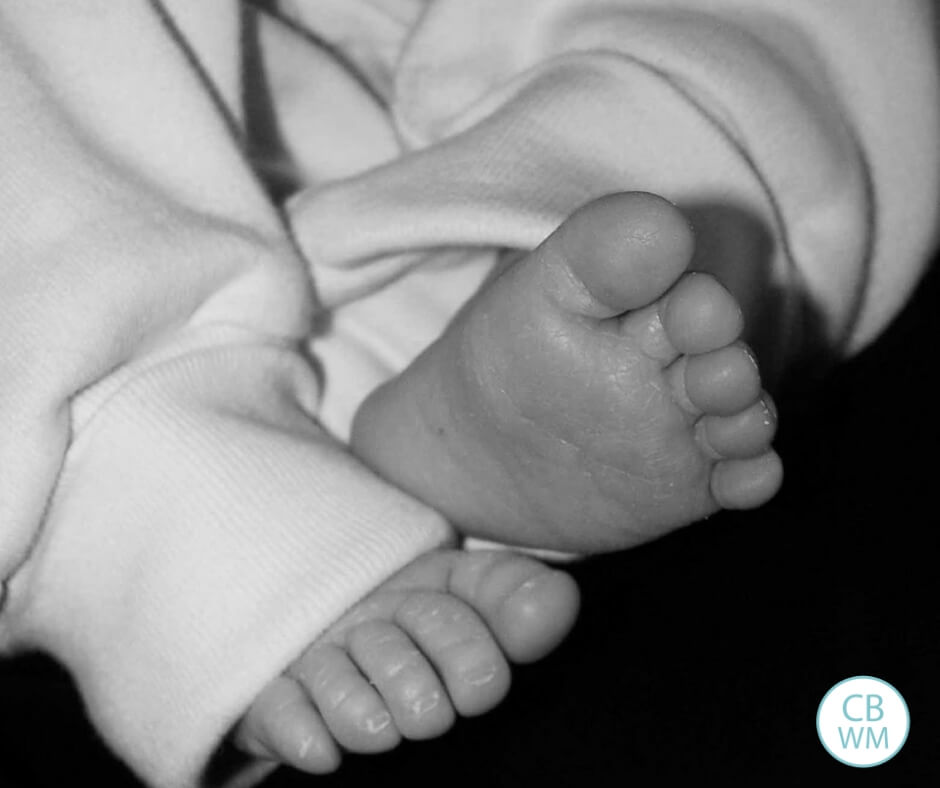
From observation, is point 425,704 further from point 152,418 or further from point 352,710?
point 152,418

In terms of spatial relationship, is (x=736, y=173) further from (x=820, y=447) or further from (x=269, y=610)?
(x=269, y=610)

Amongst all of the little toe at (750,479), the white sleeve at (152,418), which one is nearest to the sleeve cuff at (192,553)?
the white sleeve at (152,418)

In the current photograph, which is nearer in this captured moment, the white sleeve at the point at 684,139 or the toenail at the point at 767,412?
the toenail at the point at 767,412

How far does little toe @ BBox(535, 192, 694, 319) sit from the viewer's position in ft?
1.58

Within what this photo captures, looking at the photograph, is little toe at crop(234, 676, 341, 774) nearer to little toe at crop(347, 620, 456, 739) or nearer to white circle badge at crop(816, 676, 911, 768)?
little toe at crop(347, 620, 456, 739)

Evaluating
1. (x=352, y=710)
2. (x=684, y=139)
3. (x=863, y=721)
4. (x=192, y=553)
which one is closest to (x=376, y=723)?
(x=352, y=710)

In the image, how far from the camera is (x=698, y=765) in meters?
0.54

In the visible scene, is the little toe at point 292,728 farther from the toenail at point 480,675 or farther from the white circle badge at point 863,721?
the white circle badge at point 863,721

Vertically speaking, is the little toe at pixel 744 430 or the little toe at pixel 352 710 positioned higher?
the little toe at pixel 744 430

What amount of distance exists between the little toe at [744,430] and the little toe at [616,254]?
0.06 m

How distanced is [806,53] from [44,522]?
0.53 meters

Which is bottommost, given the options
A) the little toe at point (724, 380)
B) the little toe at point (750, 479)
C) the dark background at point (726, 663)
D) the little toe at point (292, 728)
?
the dark background at point (726, 663)

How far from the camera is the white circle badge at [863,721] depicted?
1.74 feet

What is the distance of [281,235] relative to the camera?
2.12 feet
